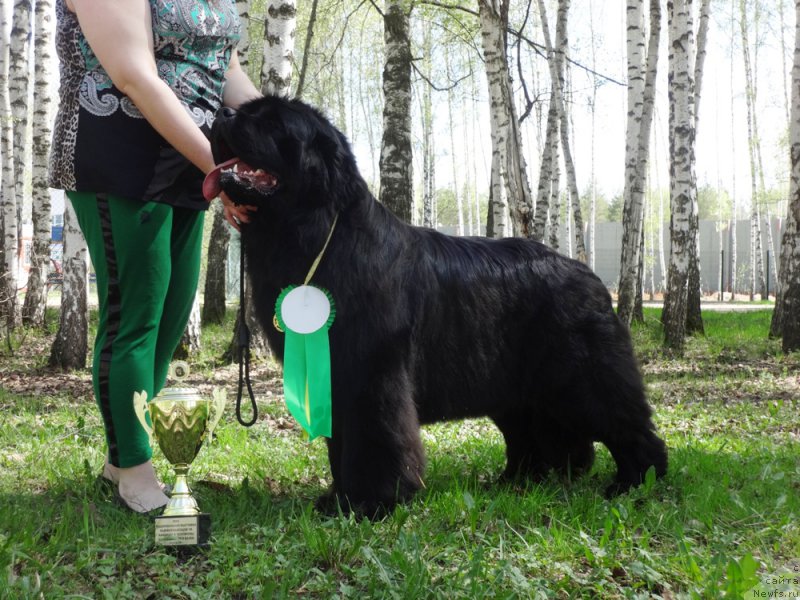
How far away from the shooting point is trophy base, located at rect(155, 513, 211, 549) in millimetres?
2211

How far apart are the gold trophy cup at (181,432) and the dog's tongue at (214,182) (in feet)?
2.24

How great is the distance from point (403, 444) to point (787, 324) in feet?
23.4

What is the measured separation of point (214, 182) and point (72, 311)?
5604 mm

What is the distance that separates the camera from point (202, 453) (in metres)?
3.86

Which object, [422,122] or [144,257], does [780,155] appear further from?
[144,257]

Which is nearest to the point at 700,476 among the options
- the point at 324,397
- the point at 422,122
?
the point at 324,397

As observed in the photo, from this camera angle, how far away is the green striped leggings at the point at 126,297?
102 inches

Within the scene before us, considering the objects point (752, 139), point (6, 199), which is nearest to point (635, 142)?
point (6, 199)

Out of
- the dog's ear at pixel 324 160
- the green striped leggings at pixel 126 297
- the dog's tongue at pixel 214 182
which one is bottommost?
the green striped leggings at pixel 126 297

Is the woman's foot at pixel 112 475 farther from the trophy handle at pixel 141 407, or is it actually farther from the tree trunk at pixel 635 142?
the tree trunk at pixel 635 142

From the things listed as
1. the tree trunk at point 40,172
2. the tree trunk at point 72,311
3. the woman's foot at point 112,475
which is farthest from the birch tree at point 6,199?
the woman's foot at point 112,475

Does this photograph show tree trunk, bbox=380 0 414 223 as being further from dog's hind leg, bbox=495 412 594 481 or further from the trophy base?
the trophy base

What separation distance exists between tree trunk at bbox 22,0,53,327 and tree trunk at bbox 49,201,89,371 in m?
2.61

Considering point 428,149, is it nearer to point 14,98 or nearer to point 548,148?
point 548,148
